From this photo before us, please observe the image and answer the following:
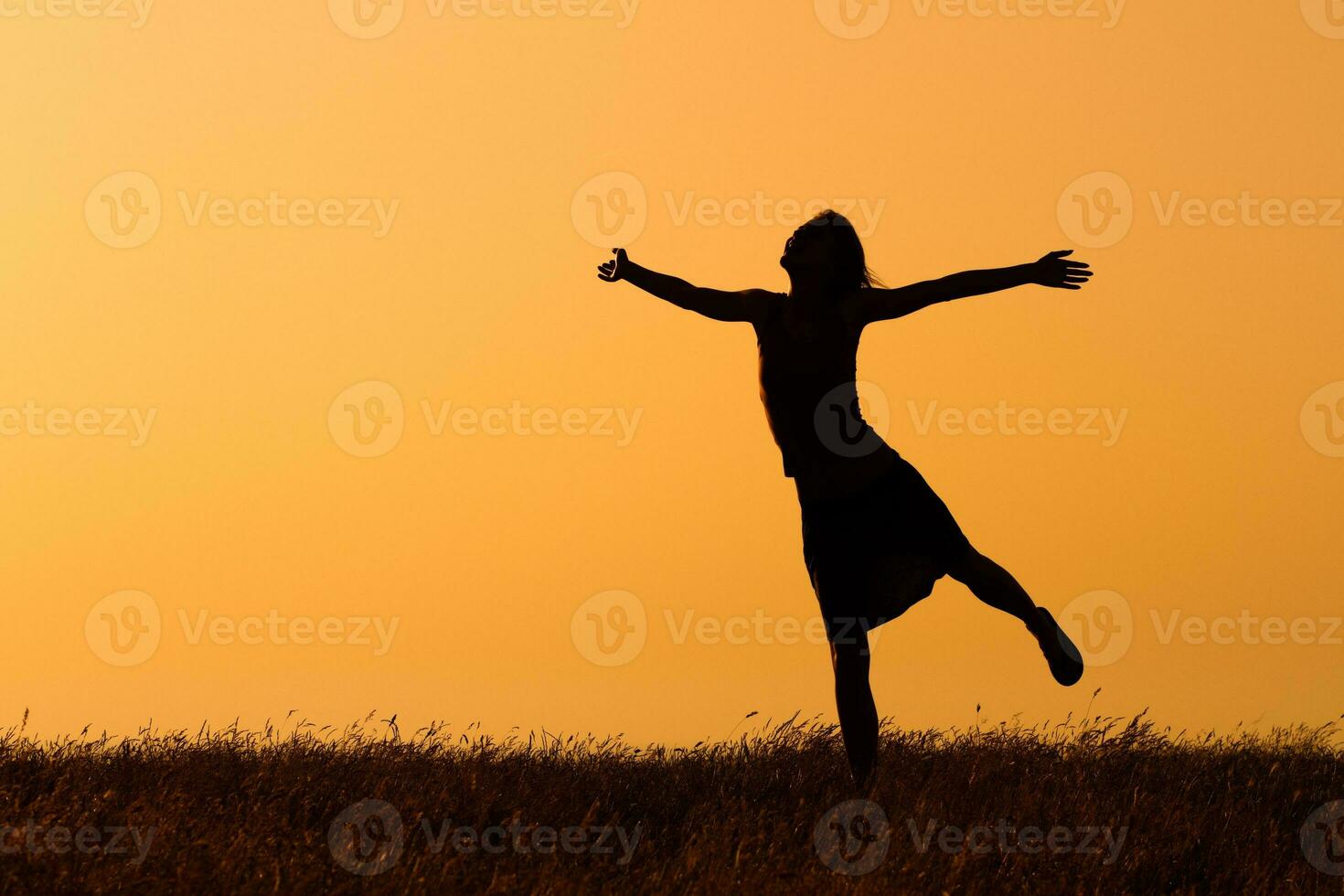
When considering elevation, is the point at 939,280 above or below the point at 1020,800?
above

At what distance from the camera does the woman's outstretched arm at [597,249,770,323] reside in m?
7.91

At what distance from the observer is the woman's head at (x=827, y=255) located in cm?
786

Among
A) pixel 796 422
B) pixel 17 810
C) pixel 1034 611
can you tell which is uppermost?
pixel 796 422

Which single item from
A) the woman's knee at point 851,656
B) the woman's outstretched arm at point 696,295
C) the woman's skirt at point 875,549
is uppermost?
the woman's outstretched arm at point 696,295

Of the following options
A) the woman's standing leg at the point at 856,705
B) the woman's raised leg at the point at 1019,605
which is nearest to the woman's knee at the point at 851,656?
the woman's standing leg at the point at 856,705

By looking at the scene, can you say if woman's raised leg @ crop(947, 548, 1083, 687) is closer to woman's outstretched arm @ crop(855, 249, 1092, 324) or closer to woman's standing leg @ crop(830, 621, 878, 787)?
woman's standing leg @ crop(830, 621, 878, 787)

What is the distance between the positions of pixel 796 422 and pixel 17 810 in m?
3.84

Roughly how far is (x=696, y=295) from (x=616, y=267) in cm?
44

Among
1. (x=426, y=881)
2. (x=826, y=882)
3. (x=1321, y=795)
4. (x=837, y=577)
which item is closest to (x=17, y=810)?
(x=426, y=881)

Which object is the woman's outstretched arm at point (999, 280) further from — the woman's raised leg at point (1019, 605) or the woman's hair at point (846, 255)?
the woman's raised leg at point (1019, 605)

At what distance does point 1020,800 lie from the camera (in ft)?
24.2

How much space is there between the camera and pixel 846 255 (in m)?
7.89

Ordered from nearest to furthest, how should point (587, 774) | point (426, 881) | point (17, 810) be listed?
point (426, 881) < point (17, 810) < point (587, 774)

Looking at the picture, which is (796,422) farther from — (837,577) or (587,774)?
(587,774)
